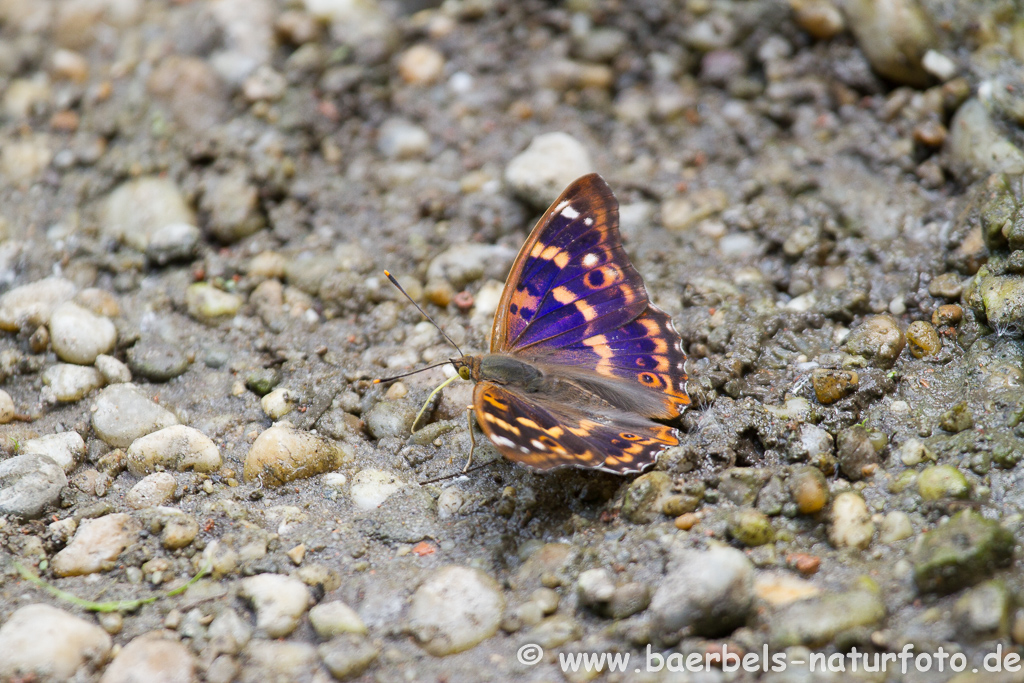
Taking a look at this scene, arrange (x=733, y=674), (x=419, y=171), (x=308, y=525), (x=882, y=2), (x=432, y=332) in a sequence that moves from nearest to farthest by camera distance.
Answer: (x=733, y=674), (x=308, y=525), (x=432, y=332), (x=882, y=2), (x=419, y=171)

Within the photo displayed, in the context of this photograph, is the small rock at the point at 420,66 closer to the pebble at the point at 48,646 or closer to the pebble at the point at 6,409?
the pebble at the point at 6,409

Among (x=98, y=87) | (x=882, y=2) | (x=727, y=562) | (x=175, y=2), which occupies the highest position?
(x=882, y=2)

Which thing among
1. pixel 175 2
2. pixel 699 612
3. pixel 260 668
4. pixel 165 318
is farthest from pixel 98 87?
pixel 699 612

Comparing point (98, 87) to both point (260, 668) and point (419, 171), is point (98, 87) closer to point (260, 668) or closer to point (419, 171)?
point (419, 171)

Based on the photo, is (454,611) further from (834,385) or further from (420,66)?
(420,66)

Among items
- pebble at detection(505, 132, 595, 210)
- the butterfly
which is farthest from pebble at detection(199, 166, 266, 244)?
the butterfly

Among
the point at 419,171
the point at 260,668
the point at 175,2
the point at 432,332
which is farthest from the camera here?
the point at 175,2

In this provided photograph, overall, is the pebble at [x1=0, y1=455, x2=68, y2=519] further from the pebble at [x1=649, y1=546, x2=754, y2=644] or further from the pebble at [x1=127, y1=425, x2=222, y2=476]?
the pebble at [x1=649, y1=546, x2=754, y2=644]
